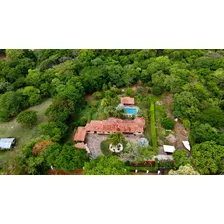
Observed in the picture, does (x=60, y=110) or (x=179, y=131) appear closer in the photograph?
(x=60, y=110)

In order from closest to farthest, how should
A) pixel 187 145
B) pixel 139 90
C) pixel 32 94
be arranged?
pixel 187 145
pixel 32 94
pixel 139 90

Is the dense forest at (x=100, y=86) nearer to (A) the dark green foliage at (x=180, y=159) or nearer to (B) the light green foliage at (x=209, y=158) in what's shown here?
(B) the light green foliage at (x=209, y=158)

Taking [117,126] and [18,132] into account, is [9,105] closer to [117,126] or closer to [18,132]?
[18,132]

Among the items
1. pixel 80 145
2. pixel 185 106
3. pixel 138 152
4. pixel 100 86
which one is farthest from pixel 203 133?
pixel 100 86

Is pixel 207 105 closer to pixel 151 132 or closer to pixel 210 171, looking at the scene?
pixel 151 132

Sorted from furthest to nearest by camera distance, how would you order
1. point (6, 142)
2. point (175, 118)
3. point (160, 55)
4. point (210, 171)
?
1. point (160, 55)
2. point (175, 118)
3. point (6, 142)
4. point (210, 171)

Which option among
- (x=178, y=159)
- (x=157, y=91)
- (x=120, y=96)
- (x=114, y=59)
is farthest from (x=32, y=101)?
(x=178, y=159)

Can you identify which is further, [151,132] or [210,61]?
[210,61]
